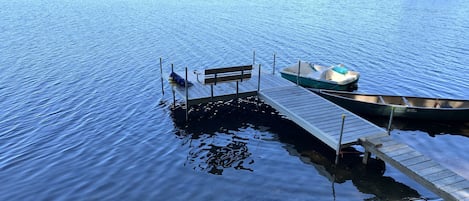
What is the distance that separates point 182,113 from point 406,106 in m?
11.5

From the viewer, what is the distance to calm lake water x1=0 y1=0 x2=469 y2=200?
1349 centimetres

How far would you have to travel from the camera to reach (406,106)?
58.5ft

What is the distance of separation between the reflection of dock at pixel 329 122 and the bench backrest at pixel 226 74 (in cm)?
5

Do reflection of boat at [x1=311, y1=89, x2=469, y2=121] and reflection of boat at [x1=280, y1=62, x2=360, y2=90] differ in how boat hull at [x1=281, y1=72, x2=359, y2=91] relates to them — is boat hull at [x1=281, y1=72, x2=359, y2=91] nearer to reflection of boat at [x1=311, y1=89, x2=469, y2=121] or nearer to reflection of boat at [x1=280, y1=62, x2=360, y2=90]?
reflection of boat at [x1=280, y1=62, x2=360, y2=90]

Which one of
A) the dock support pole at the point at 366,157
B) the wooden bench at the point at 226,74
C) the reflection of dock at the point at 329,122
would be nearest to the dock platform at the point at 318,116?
the reflection of dock at the point at 329,122

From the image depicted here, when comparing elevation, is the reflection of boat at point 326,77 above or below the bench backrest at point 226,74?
below

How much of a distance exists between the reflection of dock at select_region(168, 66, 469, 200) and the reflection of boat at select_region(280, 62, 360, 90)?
2.68 metres

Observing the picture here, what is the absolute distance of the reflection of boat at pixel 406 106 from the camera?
58.0 ft

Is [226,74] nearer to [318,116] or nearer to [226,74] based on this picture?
[226,74]

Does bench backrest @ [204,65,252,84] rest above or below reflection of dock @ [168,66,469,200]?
above

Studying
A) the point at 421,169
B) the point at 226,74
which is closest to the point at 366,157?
the point at 421,169

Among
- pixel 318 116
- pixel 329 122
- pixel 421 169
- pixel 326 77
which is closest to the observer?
pixel 421 169

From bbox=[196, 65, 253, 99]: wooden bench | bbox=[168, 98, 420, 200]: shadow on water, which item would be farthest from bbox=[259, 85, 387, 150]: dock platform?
bbox=[196, 65, 253, 99]: wooden bench

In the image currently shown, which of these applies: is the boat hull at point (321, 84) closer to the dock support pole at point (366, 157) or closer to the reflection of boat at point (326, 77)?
the reflection of boat at point (326, 77)
